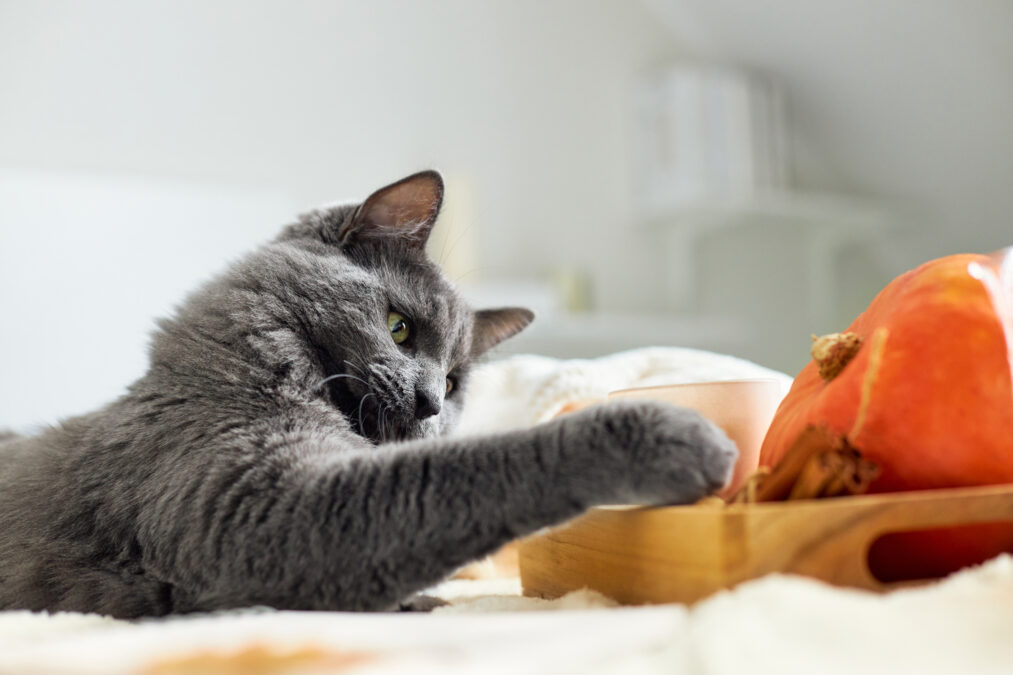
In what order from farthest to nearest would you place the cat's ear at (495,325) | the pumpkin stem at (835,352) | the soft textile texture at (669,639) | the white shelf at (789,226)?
the white shelf at (789,226)
the cat's ear at (495,325)
the pumpkin stem at (835,352)
the soft textile texture at (669,639)

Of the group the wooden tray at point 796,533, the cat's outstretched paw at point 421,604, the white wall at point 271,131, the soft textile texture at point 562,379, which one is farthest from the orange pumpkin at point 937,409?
the white wall at point 271,131

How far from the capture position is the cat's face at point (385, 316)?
996 mm

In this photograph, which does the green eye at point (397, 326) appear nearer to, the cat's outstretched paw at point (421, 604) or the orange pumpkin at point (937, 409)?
the cat's outstretched paw at point (421, 604)

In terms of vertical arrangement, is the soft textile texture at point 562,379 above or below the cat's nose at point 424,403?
below

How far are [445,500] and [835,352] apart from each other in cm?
42

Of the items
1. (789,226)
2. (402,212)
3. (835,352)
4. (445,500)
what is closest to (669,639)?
(445,500)

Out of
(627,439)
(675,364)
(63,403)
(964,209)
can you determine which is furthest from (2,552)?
(964,209)

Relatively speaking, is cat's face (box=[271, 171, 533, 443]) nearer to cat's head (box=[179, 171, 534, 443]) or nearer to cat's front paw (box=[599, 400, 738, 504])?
cat's head (box=[179, 171, 534, 443])

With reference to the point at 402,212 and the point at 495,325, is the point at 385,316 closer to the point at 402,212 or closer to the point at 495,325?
the point at 402,212

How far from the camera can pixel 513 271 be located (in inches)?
129

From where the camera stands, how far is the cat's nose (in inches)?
40.3

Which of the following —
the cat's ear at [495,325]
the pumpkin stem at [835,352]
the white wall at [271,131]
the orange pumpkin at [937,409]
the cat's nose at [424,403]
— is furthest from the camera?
the white wall at [271,131]

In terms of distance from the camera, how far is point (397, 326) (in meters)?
1.07

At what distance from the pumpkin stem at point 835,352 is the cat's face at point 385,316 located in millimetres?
475
